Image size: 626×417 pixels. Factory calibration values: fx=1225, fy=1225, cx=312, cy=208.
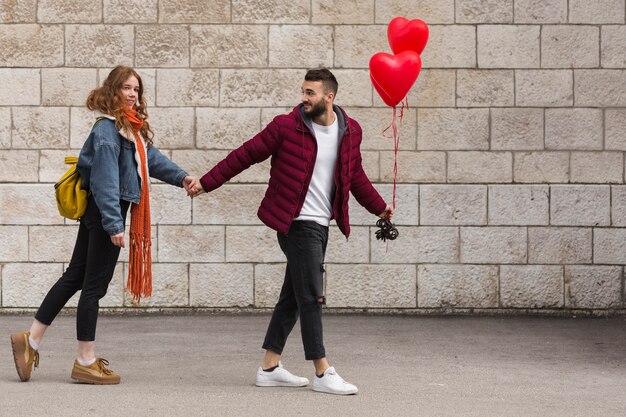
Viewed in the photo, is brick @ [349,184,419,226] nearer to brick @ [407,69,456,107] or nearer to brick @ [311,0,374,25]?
brick @ [407,69,456,107]

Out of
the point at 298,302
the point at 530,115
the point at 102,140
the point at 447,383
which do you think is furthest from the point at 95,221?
the point at 530,115

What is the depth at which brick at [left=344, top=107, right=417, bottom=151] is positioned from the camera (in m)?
9.45

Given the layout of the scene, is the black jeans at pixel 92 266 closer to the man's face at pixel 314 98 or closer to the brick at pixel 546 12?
the man's face at pixel 314 98

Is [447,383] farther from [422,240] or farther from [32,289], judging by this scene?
[32,289]

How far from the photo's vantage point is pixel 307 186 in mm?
6504

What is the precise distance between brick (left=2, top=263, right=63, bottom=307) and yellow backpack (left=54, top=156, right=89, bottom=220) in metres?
2.96

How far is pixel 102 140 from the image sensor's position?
6.55 metres

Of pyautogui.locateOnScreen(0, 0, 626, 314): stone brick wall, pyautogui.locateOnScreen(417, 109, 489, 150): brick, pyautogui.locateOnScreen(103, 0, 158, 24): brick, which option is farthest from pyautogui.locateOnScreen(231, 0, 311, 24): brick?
pyautogui.locateOnScreen(417, 109, 489, 150): brick

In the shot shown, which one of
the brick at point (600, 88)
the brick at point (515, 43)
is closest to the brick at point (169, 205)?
the brick at point (515, 43)

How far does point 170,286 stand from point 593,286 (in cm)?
328

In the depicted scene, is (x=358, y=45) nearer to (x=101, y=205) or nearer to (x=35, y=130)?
(x=35, y=130)

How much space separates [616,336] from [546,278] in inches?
39.1

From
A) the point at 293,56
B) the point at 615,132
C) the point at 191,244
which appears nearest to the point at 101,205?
the point at 191,244

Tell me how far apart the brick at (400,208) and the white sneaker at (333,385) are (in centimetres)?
313
